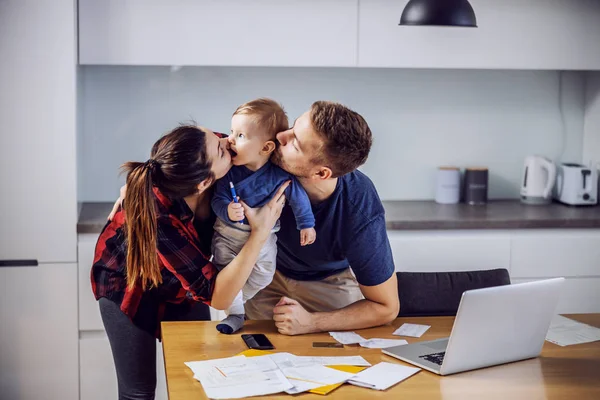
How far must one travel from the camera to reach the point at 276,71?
12.5ft

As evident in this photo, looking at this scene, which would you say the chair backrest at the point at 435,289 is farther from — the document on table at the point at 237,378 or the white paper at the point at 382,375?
the document on table at the point at 237,378

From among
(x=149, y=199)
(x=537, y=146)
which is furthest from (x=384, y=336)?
(x=537, y=146)

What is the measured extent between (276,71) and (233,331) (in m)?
1.92

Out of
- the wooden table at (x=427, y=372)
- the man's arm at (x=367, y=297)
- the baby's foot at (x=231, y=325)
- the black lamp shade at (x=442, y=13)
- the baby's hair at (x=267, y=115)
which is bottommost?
the wooden table at (x=427, y=372)

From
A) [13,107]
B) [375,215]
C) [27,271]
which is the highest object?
[13,107]

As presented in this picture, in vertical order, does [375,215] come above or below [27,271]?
above

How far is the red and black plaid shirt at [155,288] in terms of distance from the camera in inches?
84.8

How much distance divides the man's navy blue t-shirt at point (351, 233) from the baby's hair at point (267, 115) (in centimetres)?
22

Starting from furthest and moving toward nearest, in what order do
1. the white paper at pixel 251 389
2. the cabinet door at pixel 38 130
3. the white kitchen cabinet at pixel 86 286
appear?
the white kitchen cabinet at pixel 86 286
the cabinet door at pixel 38 130
the white paper at pixel 251 389

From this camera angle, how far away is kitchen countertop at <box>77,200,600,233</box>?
344 centimetres

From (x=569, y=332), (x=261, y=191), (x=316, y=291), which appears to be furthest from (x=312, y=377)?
(x=569, y=332)

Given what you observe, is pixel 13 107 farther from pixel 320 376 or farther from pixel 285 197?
pixel 320 376

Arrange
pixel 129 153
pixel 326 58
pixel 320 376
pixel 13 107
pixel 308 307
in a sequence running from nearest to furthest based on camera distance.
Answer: pixel 320 376
pixel 308 307
pixel 13 107
pixel 326 58
pixel 129 153

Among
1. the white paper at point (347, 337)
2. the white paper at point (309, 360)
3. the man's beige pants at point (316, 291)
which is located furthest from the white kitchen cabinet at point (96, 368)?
the white paper at point (309, 360)
